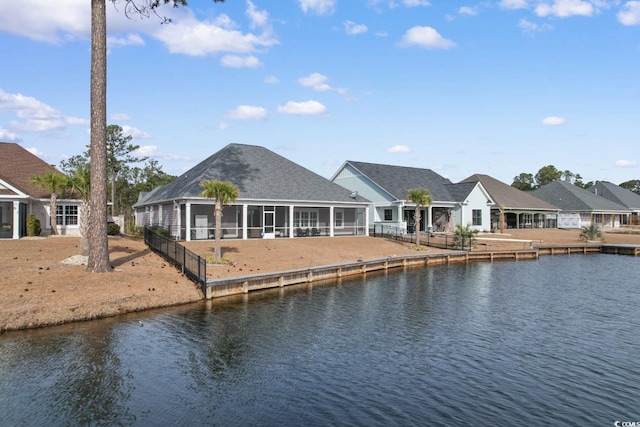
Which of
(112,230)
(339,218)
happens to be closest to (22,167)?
(112,230)

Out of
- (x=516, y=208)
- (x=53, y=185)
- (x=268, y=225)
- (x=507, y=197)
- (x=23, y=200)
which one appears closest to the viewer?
(x=23, y=200)

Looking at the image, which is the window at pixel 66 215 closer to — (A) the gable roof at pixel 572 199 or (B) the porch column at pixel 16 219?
(B) the porch column at pixel 16 219

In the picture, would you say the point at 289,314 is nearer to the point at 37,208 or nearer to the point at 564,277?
the point at 564,277

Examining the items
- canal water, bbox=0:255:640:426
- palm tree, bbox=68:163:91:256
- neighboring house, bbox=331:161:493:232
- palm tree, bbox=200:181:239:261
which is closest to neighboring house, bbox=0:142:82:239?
palm tree, bbox=68:163:91:256

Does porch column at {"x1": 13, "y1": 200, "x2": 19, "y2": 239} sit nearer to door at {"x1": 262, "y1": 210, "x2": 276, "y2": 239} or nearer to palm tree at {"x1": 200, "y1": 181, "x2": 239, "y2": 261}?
palm tree at {"x1": 200, "y1": 181, "x2": 239, "y2": 261}

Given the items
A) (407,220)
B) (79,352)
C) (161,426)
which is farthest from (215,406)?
(407,220)

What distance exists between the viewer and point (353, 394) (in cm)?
1053

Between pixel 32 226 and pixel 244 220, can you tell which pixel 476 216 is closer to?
pixel 244 220

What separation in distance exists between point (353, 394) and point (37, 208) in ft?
113

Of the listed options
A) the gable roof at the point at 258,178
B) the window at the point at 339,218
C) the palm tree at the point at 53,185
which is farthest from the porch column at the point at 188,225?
the window at the point at 339,218

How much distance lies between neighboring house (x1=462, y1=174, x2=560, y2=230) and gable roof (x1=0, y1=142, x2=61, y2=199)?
48.7 meters

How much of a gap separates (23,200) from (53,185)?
2242 mm

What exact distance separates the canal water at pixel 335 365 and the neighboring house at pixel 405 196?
28.3 metres

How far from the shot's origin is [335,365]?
1238 centimetres
